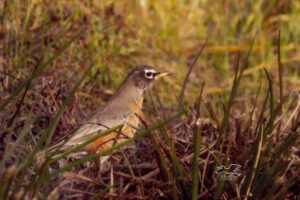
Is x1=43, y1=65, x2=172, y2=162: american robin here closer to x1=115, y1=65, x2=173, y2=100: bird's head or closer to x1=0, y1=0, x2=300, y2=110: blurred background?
x1=115, y1=65, x2=173, y2=100: bird's head

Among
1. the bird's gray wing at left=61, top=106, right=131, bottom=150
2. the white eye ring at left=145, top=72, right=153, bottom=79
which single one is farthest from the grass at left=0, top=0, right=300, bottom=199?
the white eye ring at left=145, top=72, right=153, bottom=79

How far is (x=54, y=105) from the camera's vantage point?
3.55 m

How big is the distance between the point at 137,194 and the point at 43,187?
440 millimetres

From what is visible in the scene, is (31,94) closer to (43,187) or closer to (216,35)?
(43,187)

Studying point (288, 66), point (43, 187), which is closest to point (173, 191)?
point (43, 187)

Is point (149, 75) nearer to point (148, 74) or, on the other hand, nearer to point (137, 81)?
point (148, 74)

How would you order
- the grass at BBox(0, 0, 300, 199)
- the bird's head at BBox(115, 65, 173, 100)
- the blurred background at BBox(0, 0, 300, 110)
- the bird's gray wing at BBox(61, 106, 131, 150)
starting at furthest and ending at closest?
the blurred background at BBox(0, 0, 300, 110), the bird's head at BBox(115, 65, 173, 100), the bird's gray wing at BBox(61, 106, 131, 150), the grass at BBox(0, 0, 300, 199)
